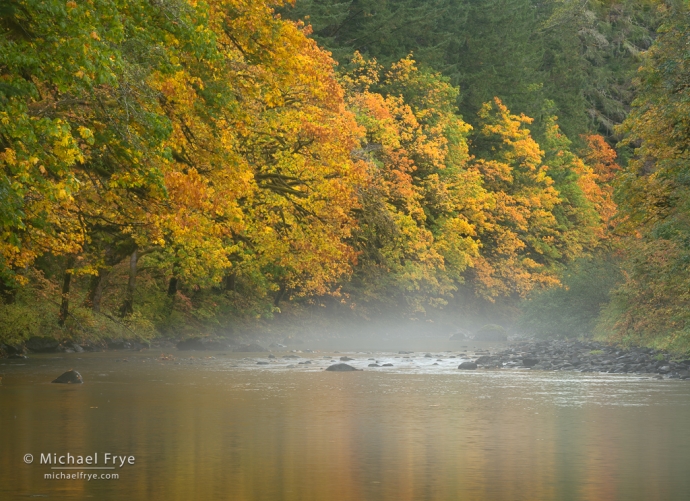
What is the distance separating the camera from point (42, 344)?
31844 mm

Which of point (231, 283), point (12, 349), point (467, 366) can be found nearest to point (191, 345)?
point (231, 283)

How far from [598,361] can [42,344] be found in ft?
54.0

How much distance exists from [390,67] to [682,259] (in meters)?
35.5

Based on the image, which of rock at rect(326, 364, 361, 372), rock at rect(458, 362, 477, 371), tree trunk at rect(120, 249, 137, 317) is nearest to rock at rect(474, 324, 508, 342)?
tree trunk at rect(120, 249, 137, 317)

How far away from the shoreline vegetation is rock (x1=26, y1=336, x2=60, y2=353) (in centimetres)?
40

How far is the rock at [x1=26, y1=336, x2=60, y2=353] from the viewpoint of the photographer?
Result: 1240 inches

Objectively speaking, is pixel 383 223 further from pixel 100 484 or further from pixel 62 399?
pixel 100 484

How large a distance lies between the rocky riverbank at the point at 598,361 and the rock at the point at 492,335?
13929mm

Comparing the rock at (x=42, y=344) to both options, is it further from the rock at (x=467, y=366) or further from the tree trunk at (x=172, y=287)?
the rock at (x=467, y=366)

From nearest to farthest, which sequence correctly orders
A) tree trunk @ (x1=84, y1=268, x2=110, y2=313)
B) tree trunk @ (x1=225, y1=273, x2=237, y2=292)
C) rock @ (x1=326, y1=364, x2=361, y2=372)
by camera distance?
rock @ (x1=326, y1=364, x2=361, y2=372) < tree trunk @ (x1=84, y1=268, x2=110, y2=313) < tree trunk @ (x1=225, y1=273, x2=237, y2=292)

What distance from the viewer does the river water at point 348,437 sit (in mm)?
10250

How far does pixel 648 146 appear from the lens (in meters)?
30.2

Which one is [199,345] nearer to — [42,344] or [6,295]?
[42,344]

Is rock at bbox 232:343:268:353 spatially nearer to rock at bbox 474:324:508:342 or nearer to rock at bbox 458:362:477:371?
rock at bbox 458:362:477:371
